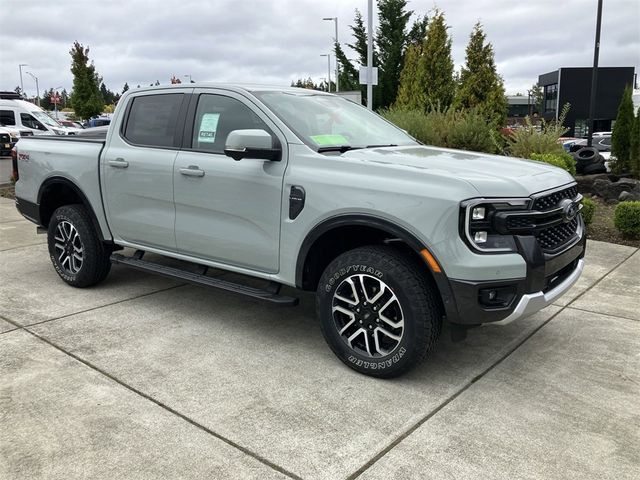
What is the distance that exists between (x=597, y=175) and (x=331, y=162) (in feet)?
31.4

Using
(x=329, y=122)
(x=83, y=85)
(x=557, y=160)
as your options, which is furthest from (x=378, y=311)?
(x=83, y=85)

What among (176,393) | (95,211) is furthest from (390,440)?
(95,211)

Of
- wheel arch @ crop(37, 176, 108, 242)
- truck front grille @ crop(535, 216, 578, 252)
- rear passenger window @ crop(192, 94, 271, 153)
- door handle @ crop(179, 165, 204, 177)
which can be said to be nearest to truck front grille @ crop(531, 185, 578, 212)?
truck front grille @ crop(535, 216, 578, 252)

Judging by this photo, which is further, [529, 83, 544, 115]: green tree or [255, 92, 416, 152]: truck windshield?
[529, 83, 544, 115]: green tree

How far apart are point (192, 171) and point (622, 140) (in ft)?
35.9

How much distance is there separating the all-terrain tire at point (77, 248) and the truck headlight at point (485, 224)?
351 cm

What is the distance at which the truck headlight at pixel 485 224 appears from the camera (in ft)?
10.2

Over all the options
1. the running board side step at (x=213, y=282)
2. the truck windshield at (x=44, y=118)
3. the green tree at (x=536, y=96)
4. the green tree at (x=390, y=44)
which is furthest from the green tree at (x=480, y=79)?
the green tree at (x=536, y=96)

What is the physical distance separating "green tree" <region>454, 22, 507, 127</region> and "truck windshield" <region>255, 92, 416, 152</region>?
9.71 metres

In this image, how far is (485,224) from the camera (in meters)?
3.15

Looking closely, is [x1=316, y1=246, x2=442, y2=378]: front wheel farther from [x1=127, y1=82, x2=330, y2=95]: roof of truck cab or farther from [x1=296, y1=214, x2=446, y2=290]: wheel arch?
[x1=127, y1=82, x2=330, y2=95]: roof of truck cab

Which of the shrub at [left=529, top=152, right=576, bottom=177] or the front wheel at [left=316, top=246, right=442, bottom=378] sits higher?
the shrub at [left=529, top=152, right=576, bottom=177]

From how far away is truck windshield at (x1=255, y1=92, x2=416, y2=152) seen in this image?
157 inches

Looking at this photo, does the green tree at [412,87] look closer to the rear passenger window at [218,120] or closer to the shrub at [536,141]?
the shrub at [536,141]
